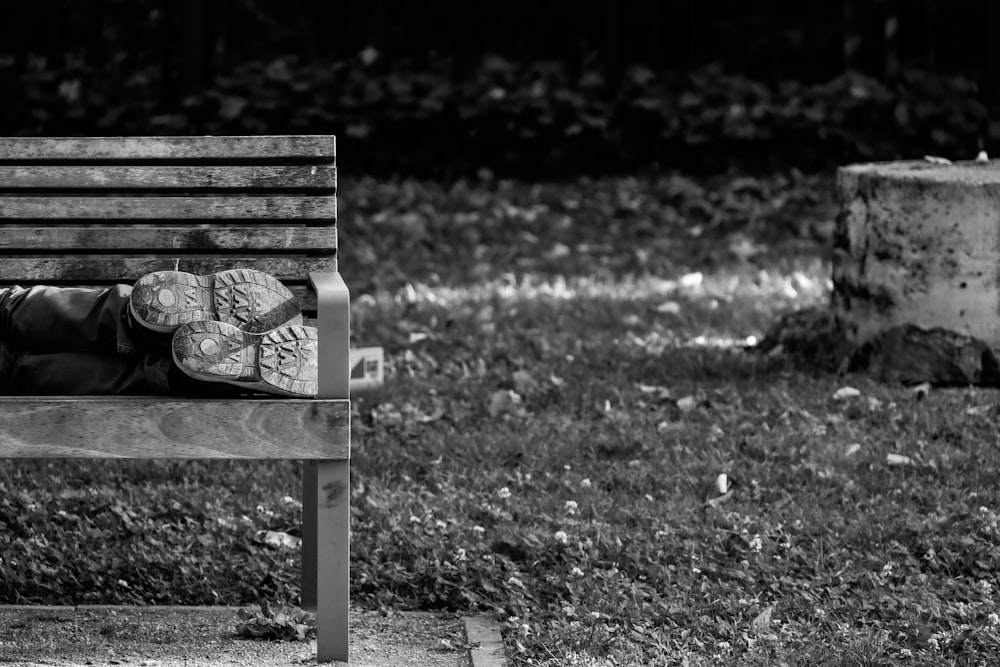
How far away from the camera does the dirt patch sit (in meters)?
3.08

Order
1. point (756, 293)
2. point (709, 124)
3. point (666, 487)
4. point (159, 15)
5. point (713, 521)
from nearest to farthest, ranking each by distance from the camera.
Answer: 1. point (713, 521)
2. point (666, 487)
3. point (756, 293)
4. point (709, 124)
5. point (159, 15)

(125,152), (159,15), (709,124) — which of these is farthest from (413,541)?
(159,15)

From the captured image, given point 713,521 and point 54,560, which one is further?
point 713,521

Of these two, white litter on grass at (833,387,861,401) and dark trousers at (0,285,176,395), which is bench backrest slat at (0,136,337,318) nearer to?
dark trousers at (0,285,176,395)

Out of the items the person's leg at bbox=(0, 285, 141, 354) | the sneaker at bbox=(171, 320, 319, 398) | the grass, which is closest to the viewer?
the sneaker at bbox=(171, 320, 319, 398)

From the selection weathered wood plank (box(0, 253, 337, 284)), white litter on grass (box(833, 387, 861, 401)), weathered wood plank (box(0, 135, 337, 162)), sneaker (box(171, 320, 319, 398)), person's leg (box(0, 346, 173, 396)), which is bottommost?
white litter on grass (box(833, 387, 861, 401))

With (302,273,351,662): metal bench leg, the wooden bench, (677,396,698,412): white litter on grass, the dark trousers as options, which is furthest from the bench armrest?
(677,396,698,412): white litter on grass

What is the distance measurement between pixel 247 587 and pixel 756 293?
392cm

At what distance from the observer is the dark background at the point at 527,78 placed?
10258mm

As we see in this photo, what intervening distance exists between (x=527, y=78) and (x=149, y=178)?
747 cm

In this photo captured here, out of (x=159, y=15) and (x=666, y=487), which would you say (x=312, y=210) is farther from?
(x=159, y=15)

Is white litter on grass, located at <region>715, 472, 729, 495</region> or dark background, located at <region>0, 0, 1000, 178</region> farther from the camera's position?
dark background, located at <region>0, 0, 1000, 178</region>

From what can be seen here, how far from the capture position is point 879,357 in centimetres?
533

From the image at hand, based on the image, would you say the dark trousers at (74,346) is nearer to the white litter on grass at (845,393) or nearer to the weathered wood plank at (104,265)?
the weathered wood plank at (104,265)
